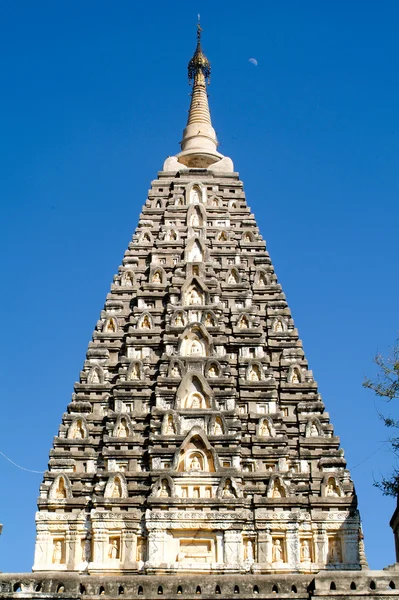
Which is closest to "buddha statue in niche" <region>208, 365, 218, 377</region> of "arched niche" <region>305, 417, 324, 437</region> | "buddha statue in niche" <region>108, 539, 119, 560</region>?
"arched niche" <region>305, 417, 324, 437</region>

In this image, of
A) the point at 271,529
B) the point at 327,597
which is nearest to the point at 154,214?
the point at 271,529

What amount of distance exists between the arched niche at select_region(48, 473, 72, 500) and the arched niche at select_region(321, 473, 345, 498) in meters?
7.54

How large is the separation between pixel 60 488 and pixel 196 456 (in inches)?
163

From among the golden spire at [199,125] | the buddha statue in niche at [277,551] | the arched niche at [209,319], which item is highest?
the golden spire at [199,125]

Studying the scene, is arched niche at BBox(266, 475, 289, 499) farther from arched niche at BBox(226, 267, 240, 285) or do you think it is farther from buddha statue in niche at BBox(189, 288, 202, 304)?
arched niche at BBox(226, 267, 240, 285)

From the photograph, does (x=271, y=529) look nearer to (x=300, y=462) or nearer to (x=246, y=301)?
(x=300, y=462)

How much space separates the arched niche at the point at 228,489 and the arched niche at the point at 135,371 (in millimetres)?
4808

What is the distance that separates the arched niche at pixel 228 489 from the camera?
2709 cm

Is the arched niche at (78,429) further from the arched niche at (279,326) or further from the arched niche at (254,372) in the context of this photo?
the arched niche at (279,326)

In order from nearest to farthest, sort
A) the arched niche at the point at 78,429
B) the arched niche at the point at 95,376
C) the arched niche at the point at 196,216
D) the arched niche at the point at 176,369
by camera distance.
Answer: the arched niche at the point at 78,429 → the arched niche at the point at 176,369 → the arched niche at the point at 95,376 → the arched niche at the point at 196,216

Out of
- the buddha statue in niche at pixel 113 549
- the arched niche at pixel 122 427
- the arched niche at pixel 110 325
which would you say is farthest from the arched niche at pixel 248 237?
the buddha statue in niche at pixel 113 549

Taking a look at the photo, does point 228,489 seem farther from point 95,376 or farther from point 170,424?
point 95,376

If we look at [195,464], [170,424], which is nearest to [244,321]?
[170,424]

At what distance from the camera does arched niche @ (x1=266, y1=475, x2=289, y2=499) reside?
27.4 m
